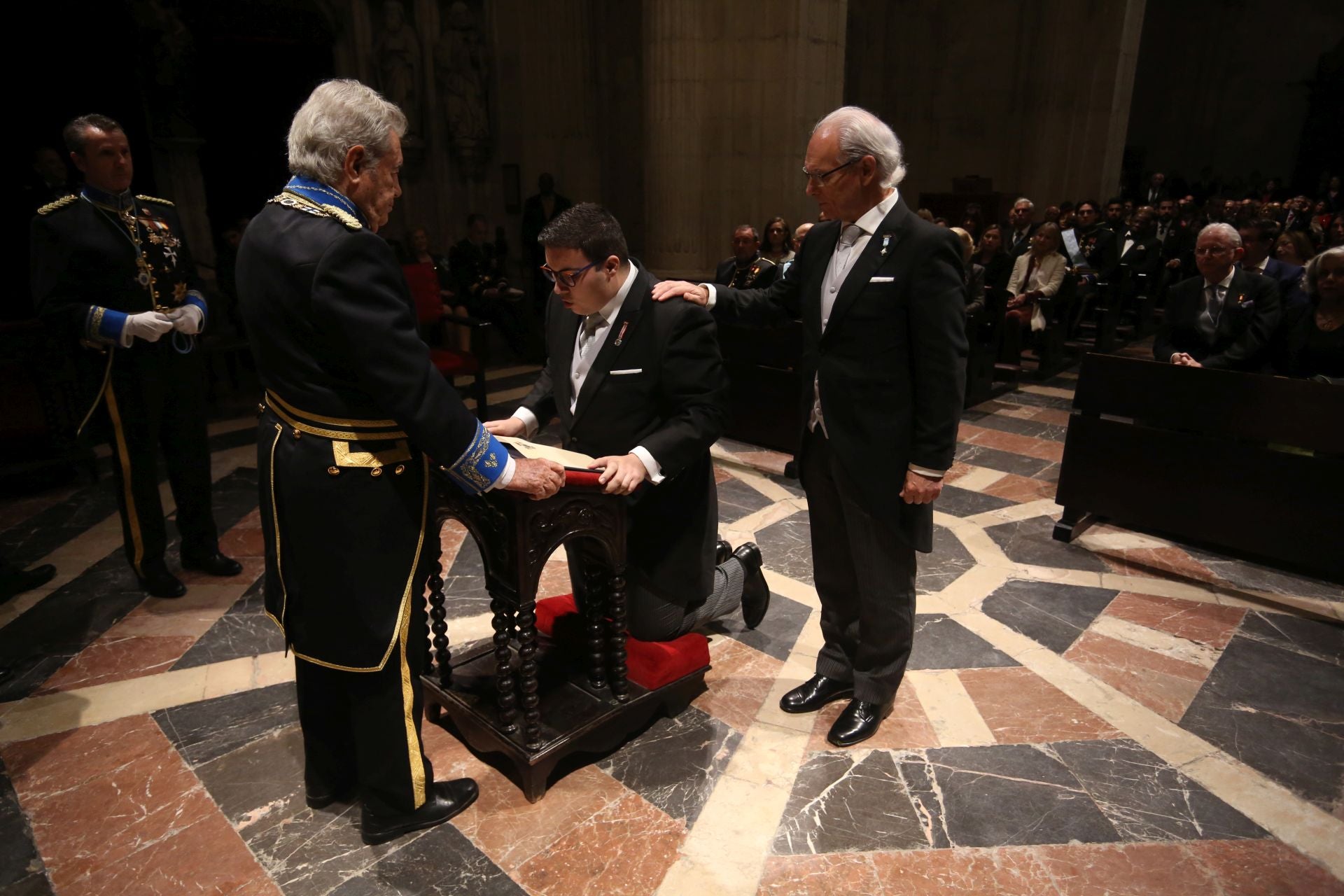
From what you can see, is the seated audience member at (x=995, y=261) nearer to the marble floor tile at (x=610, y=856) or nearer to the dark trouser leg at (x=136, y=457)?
the marble floor tile at (x=610, y=856)

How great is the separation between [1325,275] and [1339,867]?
3.19 m

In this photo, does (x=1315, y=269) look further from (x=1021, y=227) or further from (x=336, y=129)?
(x=1021, y=227)

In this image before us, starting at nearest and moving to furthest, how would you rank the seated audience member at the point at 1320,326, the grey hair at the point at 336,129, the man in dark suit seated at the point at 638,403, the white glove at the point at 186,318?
the grey hair at the point at 336,129 → the man in dark suit seated at the point at 638,403 → the white glove at the point at 186,318 → the seated audience member at the point at 1320,326

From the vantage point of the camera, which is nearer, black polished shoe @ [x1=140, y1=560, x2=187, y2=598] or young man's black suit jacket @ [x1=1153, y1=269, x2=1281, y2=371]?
black polished shoe @ [x1=140, y1=560, x2=187, y2=598]

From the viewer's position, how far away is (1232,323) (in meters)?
4.58

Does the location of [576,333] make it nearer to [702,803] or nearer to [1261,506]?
[702,803]

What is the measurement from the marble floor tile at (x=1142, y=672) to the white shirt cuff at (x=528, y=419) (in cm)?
234

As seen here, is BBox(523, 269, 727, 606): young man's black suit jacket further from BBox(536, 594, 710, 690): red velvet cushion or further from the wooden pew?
the wooden pew

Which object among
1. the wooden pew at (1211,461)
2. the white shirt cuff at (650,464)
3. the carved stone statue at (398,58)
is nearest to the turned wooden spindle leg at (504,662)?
the white shirt cuff at (650,464)

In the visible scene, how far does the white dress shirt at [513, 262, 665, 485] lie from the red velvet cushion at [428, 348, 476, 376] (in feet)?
10.2

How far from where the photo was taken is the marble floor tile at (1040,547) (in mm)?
4195

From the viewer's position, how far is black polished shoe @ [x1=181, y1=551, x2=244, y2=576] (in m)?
4.04

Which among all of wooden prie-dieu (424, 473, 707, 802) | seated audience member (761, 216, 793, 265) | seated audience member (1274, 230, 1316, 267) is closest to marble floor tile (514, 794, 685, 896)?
wooden prie-dieu (424, 473, 707, 802)

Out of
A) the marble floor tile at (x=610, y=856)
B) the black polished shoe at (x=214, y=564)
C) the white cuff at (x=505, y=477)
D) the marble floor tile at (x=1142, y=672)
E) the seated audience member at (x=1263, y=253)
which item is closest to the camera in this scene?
the white cuff at (x=505, y=477)
